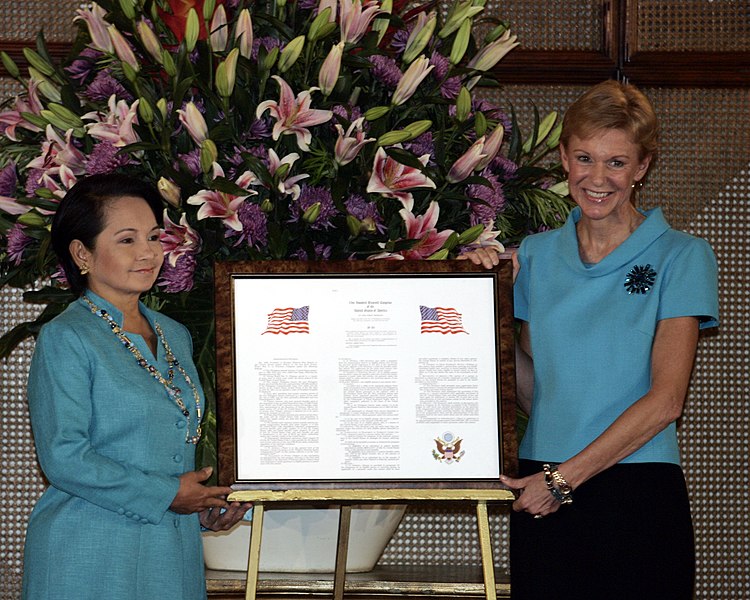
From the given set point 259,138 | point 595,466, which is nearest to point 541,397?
point 595,466

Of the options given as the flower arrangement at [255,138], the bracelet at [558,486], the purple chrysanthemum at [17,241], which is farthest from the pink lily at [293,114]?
the bracelet at [558,486]

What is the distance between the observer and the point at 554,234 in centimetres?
215

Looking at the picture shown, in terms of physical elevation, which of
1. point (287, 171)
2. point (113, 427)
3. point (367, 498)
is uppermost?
point (287, 171)

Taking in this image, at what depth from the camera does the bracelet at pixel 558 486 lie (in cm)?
193

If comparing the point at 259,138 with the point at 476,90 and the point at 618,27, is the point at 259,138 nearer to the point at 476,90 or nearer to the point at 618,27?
the point at 476,90

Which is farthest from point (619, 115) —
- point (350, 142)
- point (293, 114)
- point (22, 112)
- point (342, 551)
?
point (22, 112)

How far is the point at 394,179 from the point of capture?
1989mm

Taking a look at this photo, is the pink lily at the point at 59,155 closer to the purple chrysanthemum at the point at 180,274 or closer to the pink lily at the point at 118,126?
the pink lily at the point at 118,126

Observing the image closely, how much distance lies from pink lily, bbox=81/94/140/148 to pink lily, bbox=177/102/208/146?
0.32 feet

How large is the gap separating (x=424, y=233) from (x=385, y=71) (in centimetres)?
34

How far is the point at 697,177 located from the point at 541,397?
1.21 metres

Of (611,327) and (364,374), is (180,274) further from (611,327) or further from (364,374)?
(611,327)

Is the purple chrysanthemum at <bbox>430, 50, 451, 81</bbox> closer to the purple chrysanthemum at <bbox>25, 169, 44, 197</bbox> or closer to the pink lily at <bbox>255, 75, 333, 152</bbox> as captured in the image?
the pink lily at <bbox>255, 75, 333, 152</bbox>

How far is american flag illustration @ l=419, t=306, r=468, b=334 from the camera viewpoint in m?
2.00
